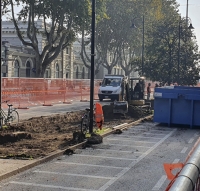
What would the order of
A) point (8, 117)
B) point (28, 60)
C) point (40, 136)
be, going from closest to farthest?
1. point (40, 136)
2. point (8, 117)
3. point (28, 60)

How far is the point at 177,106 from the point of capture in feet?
54.0

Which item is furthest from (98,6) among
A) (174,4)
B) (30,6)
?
(174,4)

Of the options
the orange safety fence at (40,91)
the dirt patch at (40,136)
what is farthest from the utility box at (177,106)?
the orange safety fence at (40,91)

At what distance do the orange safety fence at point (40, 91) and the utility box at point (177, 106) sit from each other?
873 centimetres

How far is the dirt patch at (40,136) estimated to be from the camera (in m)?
9.73

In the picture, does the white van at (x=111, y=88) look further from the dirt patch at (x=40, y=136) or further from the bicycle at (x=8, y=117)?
the bicycle at (x=8, y=117)

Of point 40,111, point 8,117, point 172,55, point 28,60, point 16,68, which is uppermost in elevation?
point 172,55

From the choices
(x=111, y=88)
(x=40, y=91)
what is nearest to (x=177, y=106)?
(x=40, y=91)

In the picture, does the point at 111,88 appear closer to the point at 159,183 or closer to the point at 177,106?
the point at 177,106

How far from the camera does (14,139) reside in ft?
37.0

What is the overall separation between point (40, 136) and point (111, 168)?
443 centimetres

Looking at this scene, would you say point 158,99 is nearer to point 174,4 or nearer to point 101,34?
point 101,34

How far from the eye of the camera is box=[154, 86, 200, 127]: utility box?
16078mm

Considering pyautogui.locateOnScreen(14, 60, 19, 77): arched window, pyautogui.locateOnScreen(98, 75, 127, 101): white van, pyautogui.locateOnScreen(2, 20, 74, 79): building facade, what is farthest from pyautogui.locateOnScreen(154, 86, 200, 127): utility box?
pyautogui.locateOnScreen(14, 60, 19, 77): arched window
